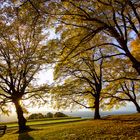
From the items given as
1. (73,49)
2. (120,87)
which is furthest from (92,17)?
(120,87)

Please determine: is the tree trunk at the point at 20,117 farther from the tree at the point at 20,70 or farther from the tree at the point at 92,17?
the tree at the point at 92,17

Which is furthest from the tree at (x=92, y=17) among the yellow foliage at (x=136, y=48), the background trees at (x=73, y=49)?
the yellow foliage at (x=136, y=48)

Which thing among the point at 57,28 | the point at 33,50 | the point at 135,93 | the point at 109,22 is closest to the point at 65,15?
the point at 57,28

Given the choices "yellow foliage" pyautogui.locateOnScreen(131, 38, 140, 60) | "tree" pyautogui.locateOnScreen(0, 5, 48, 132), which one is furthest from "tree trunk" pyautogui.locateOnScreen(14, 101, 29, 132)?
"yellow foliage" pyautogui.locateOnScreen(131, 38, 140, 60)

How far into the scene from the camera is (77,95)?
42812 mm

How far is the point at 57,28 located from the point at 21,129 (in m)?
16.1

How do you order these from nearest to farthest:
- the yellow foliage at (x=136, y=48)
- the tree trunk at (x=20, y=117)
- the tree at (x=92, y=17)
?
the tree at (x=92, y=17) < the yellow foliage at (x=136, y=48) < the tree trunk at (x=20, y=117)

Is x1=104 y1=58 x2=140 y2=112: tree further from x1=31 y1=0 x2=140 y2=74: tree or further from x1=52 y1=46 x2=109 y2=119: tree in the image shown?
x1=31 y1=0 x2=140 y2=74: tree

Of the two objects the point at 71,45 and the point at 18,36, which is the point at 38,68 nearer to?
the point at 18,36

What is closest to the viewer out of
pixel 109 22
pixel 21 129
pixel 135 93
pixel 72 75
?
pixel 109 22

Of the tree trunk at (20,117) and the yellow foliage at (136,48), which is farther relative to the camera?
the tree trunk at (20,117)

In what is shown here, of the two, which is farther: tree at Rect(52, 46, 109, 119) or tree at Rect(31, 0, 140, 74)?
tree at Rect(52, 46, 109, 119)

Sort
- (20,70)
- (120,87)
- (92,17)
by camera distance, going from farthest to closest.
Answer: (120,87) < (20,70) < (92,17)

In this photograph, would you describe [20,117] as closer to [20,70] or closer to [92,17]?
[20,70]
